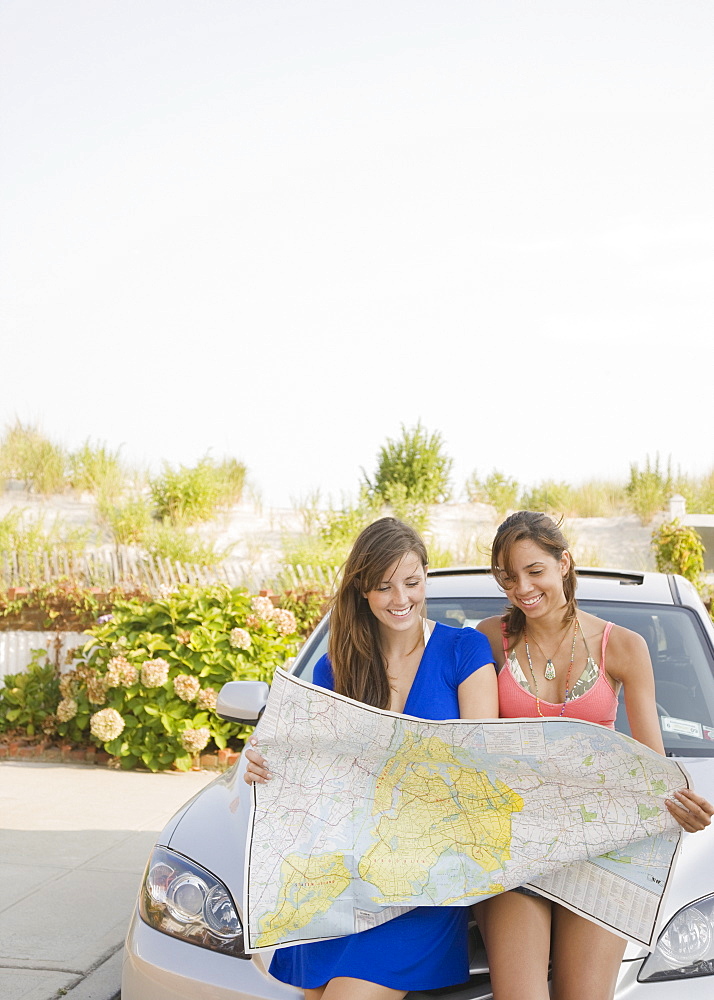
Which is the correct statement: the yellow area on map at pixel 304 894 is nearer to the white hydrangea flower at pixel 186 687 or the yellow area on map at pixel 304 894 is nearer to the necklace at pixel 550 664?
the necklace at pixel 550 664

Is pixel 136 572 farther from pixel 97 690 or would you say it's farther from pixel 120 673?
pixel 120 673

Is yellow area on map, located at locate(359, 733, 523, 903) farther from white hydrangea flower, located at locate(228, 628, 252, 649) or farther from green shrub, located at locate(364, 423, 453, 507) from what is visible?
green shrub, located at locate(364, 423, 453, 507)

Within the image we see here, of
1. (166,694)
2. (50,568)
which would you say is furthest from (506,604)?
(50,568)

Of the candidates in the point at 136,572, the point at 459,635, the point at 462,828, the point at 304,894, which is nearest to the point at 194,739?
the point at 136,572

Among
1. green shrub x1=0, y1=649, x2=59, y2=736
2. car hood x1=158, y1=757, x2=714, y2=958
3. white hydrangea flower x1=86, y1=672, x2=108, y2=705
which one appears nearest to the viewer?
car hood x1=158, y1=757, x2=714, y2=958

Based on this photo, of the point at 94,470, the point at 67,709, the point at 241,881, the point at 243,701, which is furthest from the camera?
the point at 94,470

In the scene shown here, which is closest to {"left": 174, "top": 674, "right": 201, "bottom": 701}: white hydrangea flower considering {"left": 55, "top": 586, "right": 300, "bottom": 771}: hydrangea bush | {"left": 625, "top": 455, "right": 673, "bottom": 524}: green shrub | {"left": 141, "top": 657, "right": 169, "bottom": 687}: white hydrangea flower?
{"left": 55, "top": 586, "right": 300, "bottom": 771}: hydrangea bush

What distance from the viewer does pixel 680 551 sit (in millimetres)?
12781

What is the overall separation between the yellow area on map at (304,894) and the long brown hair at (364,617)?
18.8 inches

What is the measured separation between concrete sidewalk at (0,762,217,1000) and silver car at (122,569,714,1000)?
126 cm

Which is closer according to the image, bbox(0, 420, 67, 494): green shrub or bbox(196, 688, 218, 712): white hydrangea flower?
bbox(196, 688, 218, 712): white hydrangea flower

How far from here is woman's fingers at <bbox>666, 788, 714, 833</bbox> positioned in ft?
7.64

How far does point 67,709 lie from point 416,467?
38.7 ft

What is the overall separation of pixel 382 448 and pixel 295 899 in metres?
17.0
